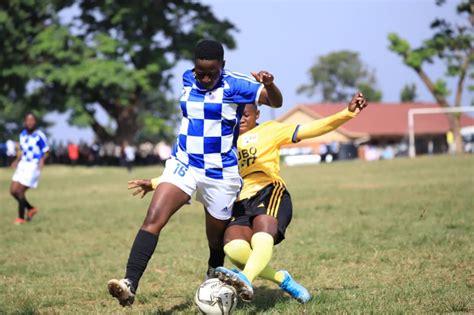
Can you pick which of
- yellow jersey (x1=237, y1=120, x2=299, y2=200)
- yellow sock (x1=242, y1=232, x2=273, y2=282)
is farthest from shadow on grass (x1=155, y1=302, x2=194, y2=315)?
yellow jersey (x1=237, y1=120, x2=299, y2=200)

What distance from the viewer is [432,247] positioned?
8.42 metres

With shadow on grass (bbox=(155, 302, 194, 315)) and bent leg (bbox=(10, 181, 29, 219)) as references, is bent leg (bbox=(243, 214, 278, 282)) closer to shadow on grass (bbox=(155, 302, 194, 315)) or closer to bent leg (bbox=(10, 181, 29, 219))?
shadow on grass (bbox=(155, 302, 194, 315))

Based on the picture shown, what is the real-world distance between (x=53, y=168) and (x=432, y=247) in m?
36.1

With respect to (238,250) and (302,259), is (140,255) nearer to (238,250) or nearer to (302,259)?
(238,250)

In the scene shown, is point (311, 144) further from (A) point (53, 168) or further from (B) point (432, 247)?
(B) point (432, 247)

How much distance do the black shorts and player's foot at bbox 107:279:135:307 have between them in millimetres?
1239

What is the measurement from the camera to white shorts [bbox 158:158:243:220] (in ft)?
17.2

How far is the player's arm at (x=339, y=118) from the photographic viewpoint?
18.0 feet

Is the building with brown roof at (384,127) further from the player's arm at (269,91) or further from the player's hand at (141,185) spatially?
the player's arm at (269,91)

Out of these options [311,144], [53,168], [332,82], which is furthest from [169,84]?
[332,82]

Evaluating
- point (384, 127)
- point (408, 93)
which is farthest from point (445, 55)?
point (408, 93)

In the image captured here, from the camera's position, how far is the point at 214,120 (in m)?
5.21

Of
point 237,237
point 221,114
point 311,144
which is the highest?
point 221,114

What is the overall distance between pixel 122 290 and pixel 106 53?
3923 centimetres
